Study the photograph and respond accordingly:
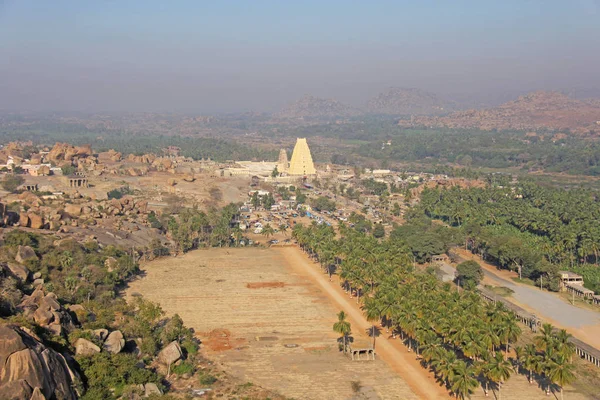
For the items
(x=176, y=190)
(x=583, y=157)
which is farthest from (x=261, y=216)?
(x=583, y=157)

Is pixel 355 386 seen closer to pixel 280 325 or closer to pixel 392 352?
pixel 392 352

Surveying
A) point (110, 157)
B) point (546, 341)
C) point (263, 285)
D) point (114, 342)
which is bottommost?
point (263, 285)

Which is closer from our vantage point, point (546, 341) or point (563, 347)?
point (563, 347)

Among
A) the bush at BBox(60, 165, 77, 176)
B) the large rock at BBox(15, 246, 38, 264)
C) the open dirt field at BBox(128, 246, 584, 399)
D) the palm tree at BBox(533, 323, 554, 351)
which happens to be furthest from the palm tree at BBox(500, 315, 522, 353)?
the bush at BBox(60, 165, 77, 176)

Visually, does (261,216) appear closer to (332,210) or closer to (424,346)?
(332,210)

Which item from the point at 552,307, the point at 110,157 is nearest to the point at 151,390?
the point at 552,307

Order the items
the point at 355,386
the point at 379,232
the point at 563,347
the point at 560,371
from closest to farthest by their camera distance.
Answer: the point at 560,371, the point at 563,347, the point at 355,386, the point at 379,232
